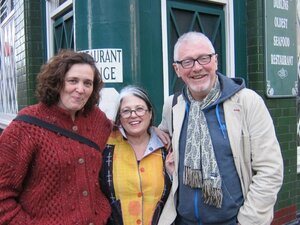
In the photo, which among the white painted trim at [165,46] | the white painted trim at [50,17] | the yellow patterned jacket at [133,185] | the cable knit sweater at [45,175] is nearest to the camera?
the cable knit sweater at [45,175]

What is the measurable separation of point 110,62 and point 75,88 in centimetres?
135

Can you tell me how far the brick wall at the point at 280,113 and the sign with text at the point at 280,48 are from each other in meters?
0.08

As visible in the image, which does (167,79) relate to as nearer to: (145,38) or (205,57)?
(145,38)

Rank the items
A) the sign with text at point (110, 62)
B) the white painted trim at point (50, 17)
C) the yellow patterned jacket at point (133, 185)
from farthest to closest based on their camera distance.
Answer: the white painted trim at point (50, 17) < the sign with text at point (110, 62) < the yellow patterned jacket at point (133, 185)

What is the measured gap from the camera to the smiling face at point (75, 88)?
2.09 metres

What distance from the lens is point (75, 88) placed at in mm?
2094

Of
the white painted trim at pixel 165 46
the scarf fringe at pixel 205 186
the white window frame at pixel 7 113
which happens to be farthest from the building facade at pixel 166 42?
the scarf fringe at pixel 205 186

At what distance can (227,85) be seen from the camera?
2215 millimetres

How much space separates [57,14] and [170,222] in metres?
3.60

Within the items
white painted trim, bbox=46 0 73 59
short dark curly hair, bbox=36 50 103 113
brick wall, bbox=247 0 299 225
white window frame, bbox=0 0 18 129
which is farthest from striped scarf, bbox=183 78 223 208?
white window frame, bbox=0 0 18 129

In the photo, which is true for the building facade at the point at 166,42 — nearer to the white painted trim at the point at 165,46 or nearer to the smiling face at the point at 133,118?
the white painted trim at the point at 165,46

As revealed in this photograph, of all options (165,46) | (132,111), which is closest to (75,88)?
(132,111)

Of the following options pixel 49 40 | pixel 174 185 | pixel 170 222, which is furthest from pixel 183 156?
pixel 49 40

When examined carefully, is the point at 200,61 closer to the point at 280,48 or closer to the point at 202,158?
the point at 202,158
